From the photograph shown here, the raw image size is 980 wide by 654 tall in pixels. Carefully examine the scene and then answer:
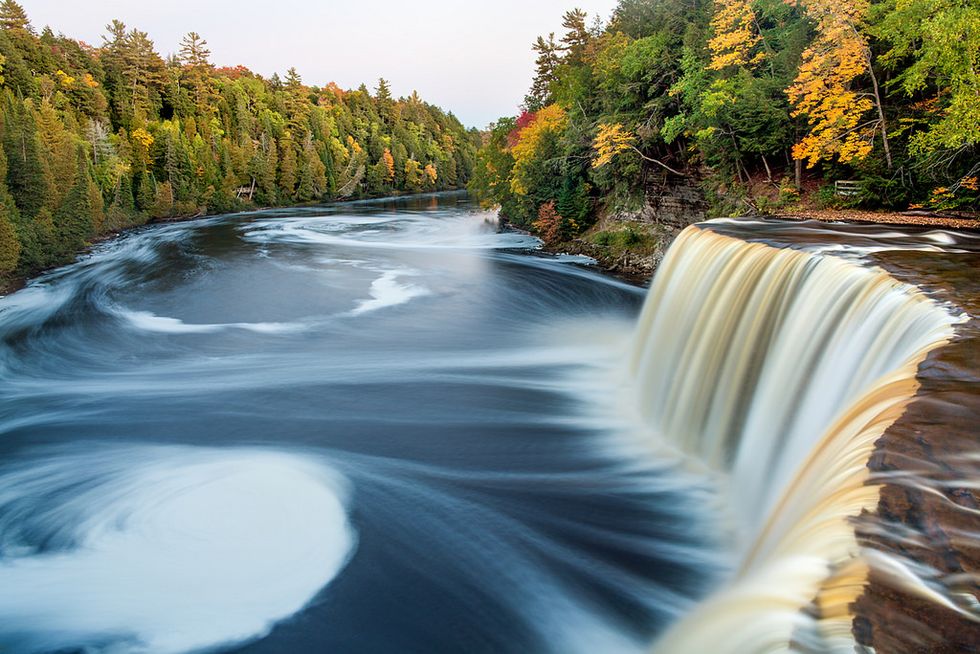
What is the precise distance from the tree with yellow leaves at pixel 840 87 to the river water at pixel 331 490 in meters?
6.89

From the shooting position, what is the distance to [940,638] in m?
2.55

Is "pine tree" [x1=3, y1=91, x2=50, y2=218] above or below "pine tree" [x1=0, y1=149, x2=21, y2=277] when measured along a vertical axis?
above

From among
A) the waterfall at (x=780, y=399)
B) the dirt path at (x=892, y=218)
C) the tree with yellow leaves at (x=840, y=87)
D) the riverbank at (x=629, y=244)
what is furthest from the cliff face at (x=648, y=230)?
the waterfall at (x=780, y=399)

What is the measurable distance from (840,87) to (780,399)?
1194 centimetres

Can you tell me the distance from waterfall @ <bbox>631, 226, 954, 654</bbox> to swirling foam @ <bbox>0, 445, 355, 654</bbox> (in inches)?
151

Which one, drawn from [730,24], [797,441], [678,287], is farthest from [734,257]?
[730,24]

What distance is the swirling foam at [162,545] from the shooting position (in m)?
5.36

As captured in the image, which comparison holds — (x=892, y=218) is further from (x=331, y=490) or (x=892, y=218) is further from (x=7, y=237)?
(x=7, y=237)

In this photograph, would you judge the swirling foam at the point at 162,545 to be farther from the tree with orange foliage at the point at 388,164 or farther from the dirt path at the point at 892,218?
the tree with orange foliage at the point at 388,164

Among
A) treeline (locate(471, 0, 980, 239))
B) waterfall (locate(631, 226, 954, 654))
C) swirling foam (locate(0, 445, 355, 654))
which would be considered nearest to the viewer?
waterfall (locate(631, 226, 954, 654))

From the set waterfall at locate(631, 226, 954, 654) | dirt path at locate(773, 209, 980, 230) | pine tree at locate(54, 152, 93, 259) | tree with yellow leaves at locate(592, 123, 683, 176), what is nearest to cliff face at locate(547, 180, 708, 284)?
tree with yellow leaves at locate(592, 123, 683, 176)

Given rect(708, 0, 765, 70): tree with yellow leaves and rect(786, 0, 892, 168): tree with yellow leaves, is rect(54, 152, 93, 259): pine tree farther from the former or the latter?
rect(786, 0, 892, 168): tree with yellow leaves

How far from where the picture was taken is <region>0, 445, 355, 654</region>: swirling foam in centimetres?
536

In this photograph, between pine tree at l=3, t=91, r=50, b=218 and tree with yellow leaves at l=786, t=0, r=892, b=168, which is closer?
tree with yellow leaves at l=786, t=0, r=892, b=168
